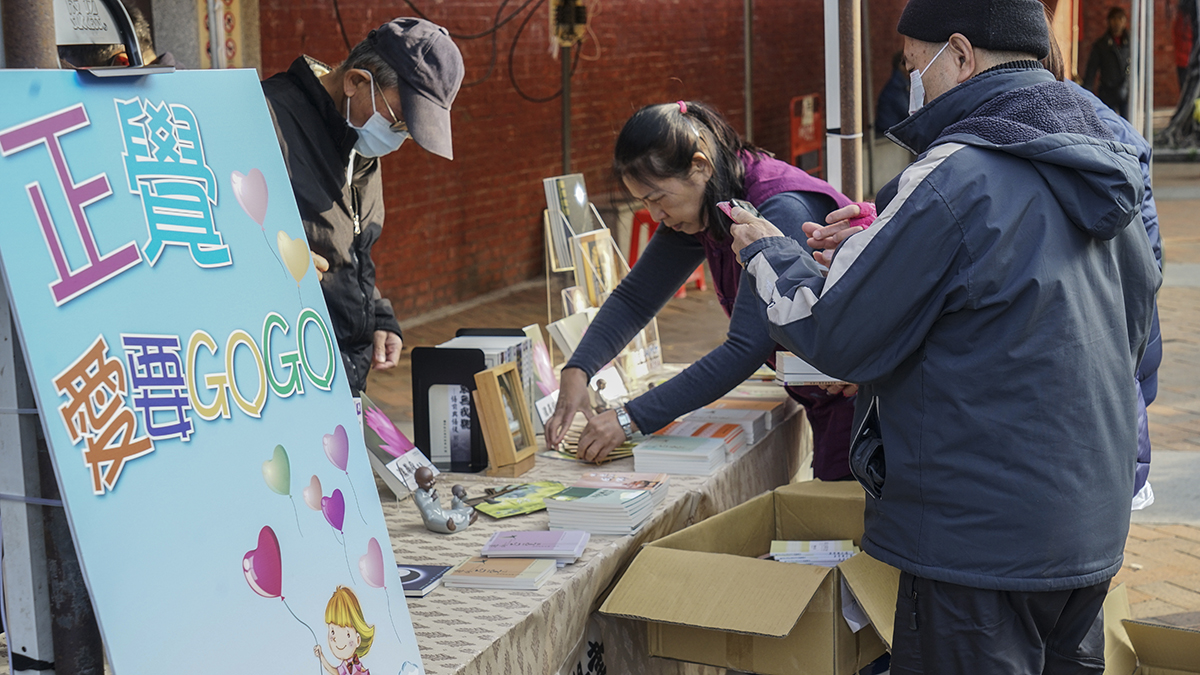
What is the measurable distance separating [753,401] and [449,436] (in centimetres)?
85

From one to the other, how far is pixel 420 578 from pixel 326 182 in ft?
3.20

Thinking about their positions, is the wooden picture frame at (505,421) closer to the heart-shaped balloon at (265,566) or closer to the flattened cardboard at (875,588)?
the flattened cardboard at (875,588)

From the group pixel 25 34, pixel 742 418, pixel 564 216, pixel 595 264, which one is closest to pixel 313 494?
pixel 25 34

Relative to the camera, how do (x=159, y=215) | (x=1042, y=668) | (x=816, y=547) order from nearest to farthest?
(x=159, y=215), (x=1042, y=668), (x=816, y=547)

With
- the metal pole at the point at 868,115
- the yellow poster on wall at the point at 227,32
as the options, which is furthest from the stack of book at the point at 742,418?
the metal pole at the point at 868,115

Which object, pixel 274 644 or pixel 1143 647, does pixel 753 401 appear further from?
pixel 274 644

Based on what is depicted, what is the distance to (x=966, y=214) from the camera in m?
1.54

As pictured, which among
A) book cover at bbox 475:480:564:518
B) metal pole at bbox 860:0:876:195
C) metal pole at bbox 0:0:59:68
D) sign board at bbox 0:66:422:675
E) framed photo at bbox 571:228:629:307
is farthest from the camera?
metal pole at bbox 860:0:876:195

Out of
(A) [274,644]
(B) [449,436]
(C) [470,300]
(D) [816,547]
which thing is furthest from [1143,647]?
(C) [470,300]

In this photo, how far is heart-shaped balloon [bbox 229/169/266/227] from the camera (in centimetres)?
139

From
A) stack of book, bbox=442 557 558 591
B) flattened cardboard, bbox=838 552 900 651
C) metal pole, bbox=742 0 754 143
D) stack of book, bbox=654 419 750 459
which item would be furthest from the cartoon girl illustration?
metal pole, bbox=742 0 754 143

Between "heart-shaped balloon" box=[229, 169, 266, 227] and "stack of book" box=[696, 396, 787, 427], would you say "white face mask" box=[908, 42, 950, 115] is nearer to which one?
"heart-shaped balloon" box=[229, 169, 266, 227]

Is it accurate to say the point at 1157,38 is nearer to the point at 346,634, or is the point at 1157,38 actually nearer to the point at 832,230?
the point at 832,230

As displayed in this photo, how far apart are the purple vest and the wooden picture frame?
0.55m
